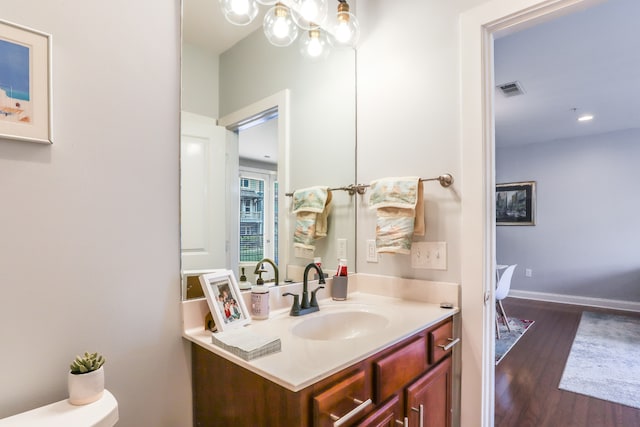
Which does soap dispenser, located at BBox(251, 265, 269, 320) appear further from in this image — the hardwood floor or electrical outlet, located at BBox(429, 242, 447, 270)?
the hardwood floor

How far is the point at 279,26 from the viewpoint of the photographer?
1500mm

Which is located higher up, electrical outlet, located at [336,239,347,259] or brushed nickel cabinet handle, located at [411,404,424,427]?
electrical outlet, located at [336,239,347,259]

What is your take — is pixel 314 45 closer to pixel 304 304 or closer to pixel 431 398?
pixel 304 304

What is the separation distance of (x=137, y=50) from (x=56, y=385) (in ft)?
3.20

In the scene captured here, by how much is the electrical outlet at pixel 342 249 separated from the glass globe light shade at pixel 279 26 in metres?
1.01

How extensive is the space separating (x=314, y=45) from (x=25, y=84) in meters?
1.23

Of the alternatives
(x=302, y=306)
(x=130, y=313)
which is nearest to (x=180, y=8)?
(x=130, y=313)

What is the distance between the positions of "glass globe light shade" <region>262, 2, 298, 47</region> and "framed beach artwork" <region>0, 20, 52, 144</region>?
0.86 meters

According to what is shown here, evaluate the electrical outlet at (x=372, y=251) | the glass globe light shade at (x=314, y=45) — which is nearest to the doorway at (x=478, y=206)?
the electrical outlet at (x=372, y=251)

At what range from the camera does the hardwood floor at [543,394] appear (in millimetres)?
2064

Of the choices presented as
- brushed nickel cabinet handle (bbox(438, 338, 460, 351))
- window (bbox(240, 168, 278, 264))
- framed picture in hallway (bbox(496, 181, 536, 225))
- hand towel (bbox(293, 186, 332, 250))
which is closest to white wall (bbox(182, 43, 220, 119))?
window (bbox(240, 168, 278, 264))

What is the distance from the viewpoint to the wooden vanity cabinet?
0.82m

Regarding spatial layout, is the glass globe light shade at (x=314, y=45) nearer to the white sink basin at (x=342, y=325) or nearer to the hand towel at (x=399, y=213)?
the hand towel at (x=399, y=213)

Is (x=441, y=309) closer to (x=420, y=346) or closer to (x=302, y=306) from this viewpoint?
(x=420, y=346)
